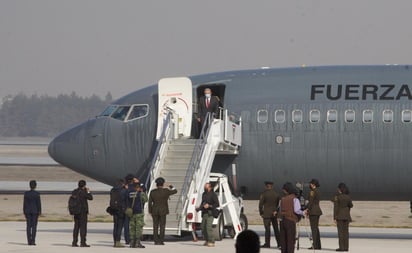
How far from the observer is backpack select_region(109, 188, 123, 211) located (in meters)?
33.0

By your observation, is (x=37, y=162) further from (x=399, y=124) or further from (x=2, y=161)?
(x=399, y=124)

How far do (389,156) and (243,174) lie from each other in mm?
5013

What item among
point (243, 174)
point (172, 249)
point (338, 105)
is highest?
point (338, 105)

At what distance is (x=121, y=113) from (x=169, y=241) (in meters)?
5.36

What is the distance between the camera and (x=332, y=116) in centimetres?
3625

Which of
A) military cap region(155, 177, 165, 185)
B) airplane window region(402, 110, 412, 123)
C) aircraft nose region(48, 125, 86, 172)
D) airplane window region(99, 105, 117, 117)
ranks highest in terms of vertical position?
airplane window region(99, 105, 117, 117)

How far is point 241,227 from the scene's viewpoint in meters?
36.6

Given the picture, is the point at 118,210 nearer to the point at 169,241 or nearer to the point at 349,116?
the point at 169,241

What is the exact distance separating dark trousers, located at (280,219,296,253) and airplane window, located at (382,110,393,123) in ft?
28.4

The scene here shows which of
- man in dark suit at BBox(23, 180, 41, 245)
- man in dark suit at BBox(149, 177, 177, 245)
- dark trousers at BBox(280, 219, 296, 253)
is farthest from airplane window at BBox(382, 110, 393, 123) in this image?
man in dark suit at BBox(23, 180, 41, 245)

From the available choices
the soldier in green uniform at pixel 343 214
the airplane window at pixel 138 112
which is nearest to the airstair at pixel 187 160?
the airplane window at pixel 138 112

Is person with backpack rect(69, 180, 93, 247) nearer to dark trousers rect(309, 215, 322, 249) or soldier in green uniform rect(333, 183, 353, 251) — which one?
dark trousers rect(309, 215, 322, 249)

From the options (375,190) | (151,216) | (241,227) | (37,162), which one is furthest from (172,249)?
(37,162)

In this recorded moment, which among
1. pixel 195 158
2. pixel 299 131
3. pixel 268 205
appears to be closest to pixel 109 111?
pixel 195 158
